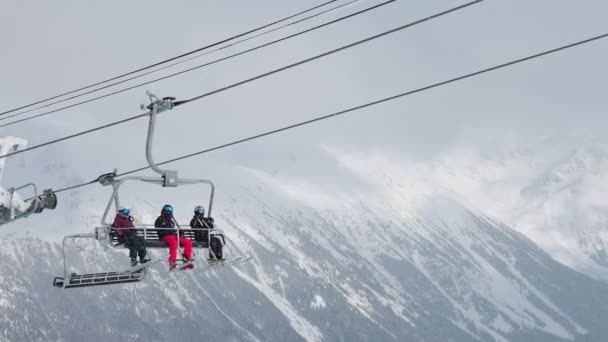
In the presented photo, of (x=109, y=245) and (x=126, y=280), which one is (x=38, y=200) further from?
(x=126, y=280)

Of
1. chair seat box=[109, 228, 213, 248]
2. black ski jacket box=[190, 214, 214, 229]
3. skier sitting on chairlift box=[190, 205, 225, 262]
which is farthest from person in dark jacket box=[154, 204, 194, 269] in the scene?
black ski jacket box=[190, 214, 214, 229]

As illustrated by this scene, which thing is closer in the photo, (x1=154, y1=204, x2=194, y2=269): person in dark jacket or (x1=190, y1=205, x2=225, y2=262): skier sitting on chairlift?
(x1=154, y1=204, x2=194, y2=269): person in dark jacket

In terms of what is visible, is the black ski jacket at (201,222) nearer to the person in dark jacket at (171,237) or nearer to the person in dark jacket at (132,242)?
the person in dark jacket at (171,237)

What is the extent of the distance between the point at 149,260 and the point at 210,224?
3196mm

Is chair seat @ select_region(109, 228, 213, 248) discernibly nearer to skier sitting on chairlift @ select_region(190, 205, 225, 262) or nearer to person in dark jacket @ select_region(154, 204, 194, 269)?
skier sitting on chairlift @ select_region(190, 205, 225, 262)

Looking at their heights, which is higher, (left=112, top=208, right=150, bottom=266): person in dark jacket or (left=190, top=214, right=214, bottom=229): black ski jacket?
(left=112, top=208, right=150, bottom=266): person in dark jacket

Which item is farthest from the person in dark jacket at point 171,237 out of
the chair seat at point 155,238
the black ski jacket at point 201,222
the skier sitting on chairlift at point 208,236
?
the black ski jacket at point 201,222

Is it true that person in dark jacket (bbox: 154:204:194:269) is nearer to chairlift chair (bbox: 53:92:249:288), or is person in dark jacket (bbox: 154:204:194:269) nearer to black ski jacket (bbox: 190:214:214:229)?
chairlift chair (bbox: 53:92:249:288)

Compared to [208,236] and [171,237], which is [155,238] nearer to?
[171,237]

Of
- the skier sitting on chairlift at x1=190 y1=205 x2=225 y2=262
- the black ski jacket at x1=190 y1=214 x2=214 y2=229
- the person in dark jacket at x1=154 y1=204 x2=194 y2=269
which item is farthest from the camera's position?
the black ski jacket at x1=190 y1=214 x2=214 y2=229

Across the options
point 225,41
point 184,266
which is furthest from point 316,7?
point 184,266

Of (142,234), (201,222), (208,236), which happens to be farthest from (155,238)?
(201,222)

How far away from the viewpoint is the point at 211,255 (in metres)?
29.6

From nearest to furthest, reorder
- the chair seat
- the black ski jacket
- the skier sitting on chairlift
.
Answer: the chair seat < the skier sitting on chairlift < the black ski jacket
